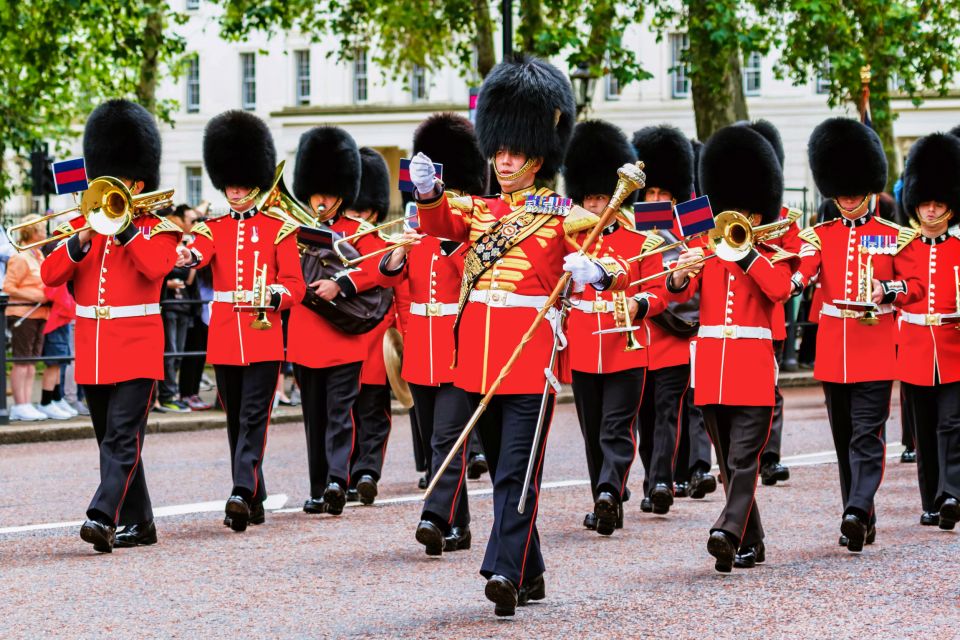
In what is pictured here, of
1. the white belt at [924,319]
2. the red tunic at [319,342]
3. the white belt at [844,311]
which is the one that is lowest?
the red tunic at [319,342]

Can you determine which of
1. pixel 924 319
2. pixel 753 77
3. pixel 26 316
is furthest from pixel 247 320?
pixel 753 77

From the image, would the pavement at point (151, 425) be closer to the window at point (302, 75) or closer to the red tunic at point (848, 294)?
the red tunic at point (848, 294)

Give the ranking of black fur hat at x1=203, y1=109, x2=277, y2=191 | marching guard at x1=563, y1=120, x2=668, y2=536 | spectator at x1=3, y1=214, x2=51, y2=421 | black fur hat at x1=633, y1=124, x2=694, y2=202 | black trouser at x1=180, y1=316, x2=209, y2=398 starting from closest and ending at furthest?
marching guard at x1=563, y1=120, x2=668, y2=536 → black fur hat at x1=203, y1=109, x2=277, y2=191 → black fur hat at x1=633, y1=124, x2=694, y2=202 → spectator at x1=3, y1=214, x2=51, y2=421 → black trouser at x1=180, y1=316, x2=209, y2=398

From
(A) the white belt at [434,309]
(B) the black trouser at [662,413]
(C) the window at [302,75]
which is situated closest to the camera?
(A) the white belt at [434,309]

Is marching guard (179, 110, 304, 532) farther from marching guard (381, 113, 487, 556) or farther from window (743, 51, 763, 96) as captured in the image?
window (743, 51, 763, 96)

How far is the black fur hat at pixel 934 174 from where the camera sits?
8594 millimetres

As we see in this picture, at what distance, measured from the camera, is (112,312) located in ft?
25.0

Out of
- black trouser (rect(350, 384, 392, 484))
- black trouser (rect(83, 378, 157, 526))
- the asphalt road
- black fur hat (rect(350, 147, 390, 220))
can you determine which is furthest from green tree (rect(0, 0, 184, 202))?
black trouser (rect(83, 378, 157, 526))

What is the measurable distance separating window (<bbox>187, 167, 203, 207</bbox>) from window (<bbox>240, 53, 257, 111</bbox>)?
95.5 inches

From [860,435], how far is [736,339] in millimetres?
813

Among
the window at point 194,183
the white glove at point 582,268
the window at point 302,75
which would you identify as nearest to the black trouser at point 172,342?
the white glove at point 582,268

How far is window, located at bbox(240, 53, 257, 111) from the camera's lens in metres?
47.3

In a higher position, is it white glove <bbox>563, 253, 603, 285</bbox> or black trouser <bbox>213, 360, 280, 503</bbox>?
white glove <bbox>563, 253, 603, 285</bbox>

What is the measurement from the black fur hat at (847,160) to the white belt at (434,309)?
1.85 metres
